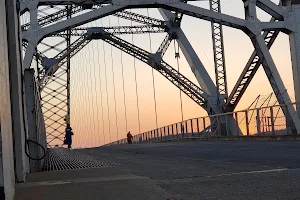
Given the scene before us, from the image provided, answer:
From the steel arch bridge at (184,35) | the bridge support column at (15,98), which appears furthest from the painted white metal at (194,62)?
the bridge support column at (15,98)

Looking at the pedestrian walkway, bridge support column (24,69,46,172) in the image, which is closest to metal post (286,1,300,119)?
bridge support column (24,69,46,172)

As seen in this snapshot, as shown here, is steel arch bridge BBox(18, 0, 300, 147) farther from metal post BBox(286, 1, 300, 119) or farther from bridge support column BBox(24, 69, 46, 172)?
bridge support column BBox(24, 69, 46, 172)

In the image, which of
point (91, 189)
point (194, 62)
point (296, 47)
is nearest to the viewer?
point (91, 189)

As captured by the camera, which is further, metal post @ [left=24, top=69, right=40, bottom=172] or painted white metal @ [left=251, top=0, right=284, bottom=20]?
painted white metal @ [left=251, top=0, right=284, bottom=20]

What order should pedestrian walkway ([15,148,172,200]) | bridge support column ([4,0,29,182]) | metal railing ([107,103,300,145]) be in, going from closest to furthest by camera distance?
pedestrian walkway ([15,148,172,200]), bridge support column ([4,0,29,182]), metal railing ([107,103,300,145])

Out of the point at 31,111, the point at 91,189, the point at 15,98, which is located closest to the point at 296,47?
the point at 31,111

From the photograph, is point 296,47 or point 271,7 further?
point 271,7

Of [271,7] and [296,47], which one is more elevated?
[271,7]

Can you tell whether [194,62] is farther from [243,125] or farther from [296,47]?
[243,125]

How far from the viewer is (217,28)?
154 feet

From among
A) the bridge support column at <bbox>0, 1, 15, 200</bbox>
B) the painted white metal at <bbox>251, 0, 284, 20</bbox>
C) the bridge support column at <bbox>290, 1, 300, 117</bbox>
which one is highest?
the painted white metal at <bbox>251, 0, 284, 20</bbox>

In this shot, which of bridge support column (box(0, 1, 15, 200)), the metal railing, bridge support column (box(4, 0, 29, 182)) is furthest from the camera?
the metal railing

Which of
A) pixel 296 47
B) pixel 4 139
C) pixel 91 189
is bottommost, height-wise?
pixel 91 189

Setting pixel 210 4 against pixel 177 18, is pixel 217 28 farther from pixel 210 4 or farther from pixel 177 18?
pixel 177 18
